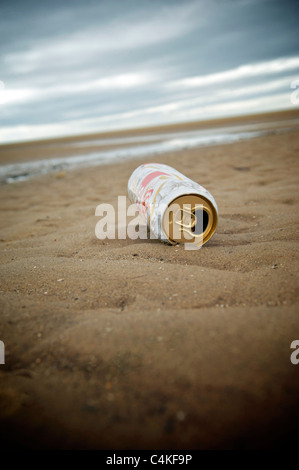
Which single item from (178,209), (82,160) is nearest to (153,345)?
(178,209)

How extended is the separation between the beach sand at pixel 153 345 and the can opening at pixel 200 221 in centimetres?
17

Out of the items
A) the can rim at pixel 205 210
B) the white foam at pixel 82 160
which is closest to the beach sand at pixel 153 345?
the can rim at pixel 205 210

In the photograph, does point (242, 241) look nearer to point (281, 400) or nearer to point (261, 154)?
point (281, 400)

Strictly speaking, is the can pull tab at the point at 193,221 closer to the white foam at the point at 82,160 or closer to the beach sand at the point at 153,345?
the beach sand at the point at 153,345

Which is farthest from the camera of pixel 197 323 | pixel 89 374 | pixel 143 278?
pixel 143 278

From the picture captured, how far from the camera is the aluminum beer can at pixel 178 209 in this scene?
6.06 feet

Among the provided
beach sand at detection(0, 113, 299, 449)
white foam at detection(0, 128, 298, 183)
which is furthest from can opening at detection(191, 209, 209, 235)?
white foam at detection(0, 128, 298, 183)

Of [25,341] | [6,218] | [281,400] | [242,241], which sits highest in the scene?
[6,218]

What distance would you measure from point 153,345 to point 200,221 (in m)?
1.06

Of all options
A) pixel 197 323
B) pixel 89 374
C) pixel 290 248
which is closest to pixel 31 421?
pixel 89 374

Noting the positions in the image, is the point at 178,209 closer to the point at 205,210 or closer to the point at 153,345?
the point at 205,210

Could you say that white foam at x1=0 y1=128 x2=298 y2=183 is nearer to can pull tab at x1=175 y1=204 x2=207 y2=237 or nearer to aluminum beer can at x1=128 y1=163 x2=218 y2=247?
A: aluminum beer can at x1=128 y1=163 x2=218 y2=247

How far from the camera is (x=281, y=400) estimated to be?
36.8 inches

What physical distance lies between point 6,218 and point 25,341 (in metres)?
3.13
